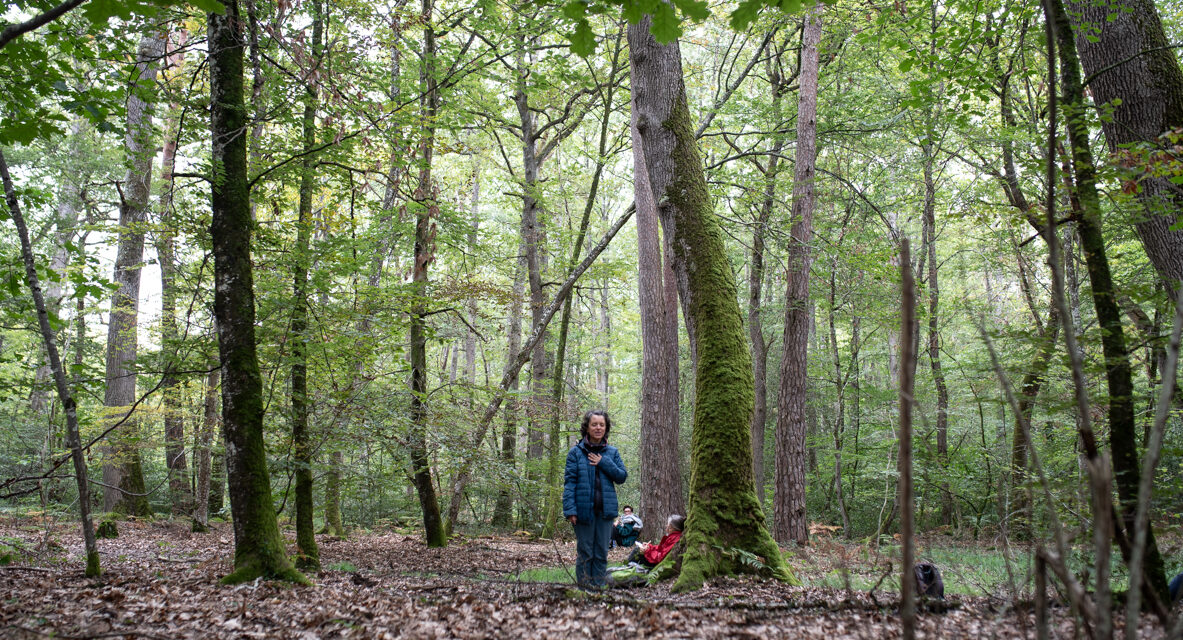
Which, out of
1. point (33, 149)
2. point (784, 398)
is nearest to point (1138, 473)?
point (784, 398)

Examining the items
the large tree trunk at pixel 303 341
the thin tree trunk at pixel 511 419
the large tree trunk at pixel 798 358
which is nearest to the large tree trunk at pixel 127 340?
the large tree trunk at pixel 303 341

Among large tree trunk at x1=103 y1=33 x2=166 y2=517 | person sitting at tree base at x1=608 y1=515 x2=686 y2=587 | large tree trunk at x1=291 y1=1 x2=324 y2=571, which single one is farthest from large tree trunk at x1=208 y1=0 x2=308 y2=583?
large tree trunk at x1=103 y1=33 x2=166 y2=517

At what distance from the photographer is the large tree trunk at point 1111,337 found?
271 cm

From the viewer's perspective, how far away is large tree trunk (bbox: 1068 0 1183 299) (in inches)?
197

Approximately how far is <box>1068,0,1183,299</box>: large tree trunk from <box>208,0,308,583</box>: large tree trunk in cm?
690

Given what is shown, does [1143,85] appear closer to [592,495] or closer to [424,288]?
[592,495]

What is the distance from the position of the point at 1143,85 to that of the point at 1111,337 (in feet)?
12.9

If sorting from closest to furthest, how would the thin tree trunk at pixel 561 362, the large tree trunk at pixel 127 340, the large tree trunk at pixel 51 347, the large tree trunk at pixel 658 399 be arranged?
the large tree trunk at pixel 51 347, the large tree trunk at pixel 658 399, the large tree trunk at pixel 127 340, the thin tree trunk at pixel 561 362

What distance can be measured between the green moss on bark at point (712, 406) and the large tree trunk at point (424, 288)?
3.04m

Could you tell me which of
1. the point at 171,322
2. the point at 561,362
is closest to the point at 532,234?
the point at 561,362

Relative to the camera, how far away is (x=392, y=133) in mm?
5980

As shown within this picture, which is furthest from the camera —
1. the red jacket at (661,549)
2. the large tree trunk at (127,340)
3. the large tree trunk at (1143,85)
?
the large tree trunk at (127,340)

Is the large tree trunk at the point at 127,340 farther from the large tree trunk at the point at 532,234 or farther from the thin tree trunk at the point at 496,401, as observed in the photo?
the large tree trunk at the point at 532,234

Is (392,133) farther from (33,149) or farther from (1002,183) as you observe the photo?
(33,149)
